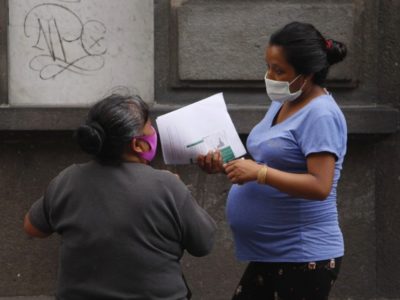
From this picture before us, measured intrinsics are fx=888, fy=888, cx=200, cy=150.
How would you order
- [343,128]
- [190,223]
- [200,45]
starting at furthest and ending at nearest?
[200,45], [343,128], [190,223]

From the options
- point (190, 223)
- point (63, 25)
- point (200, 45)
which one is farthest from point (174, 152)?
point (63, 25)

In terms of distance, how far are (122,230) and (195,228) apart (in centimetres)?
23

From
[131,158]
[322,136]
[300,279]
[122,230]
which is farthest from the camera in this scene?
[300,279]

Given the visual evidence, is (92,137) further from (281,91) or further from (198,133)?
(281,91)

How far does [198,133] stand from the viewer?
3.18m

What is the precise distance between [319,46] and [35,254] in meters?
2.76

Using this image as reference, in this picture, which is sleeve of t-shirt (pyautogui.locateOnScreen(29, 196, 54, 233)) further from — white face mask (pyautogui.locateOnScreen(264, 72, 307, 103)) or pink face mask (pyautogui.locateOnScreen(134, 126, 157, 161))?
white face mask (pyautogui.locateOnScreen(264, 72, 307, 103))

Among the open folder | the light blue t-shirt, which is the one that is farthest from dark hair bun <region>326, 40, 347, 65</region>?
the open folder

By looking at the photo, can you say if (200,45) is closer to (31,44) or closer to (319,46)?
(31,44)

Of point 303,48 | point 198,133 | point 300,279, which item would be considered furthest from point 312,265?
point 303,48

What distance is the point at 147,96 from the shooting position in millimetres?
5449

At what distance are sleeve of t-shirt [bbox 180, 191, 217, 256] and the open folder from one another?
0.49 meters

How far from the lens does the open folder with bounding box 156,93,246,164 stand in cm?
314

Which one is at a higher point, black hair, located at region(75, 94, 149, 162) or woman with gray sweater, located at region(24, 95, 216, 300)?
black hair, located at region(75, 94, 149, 162)
